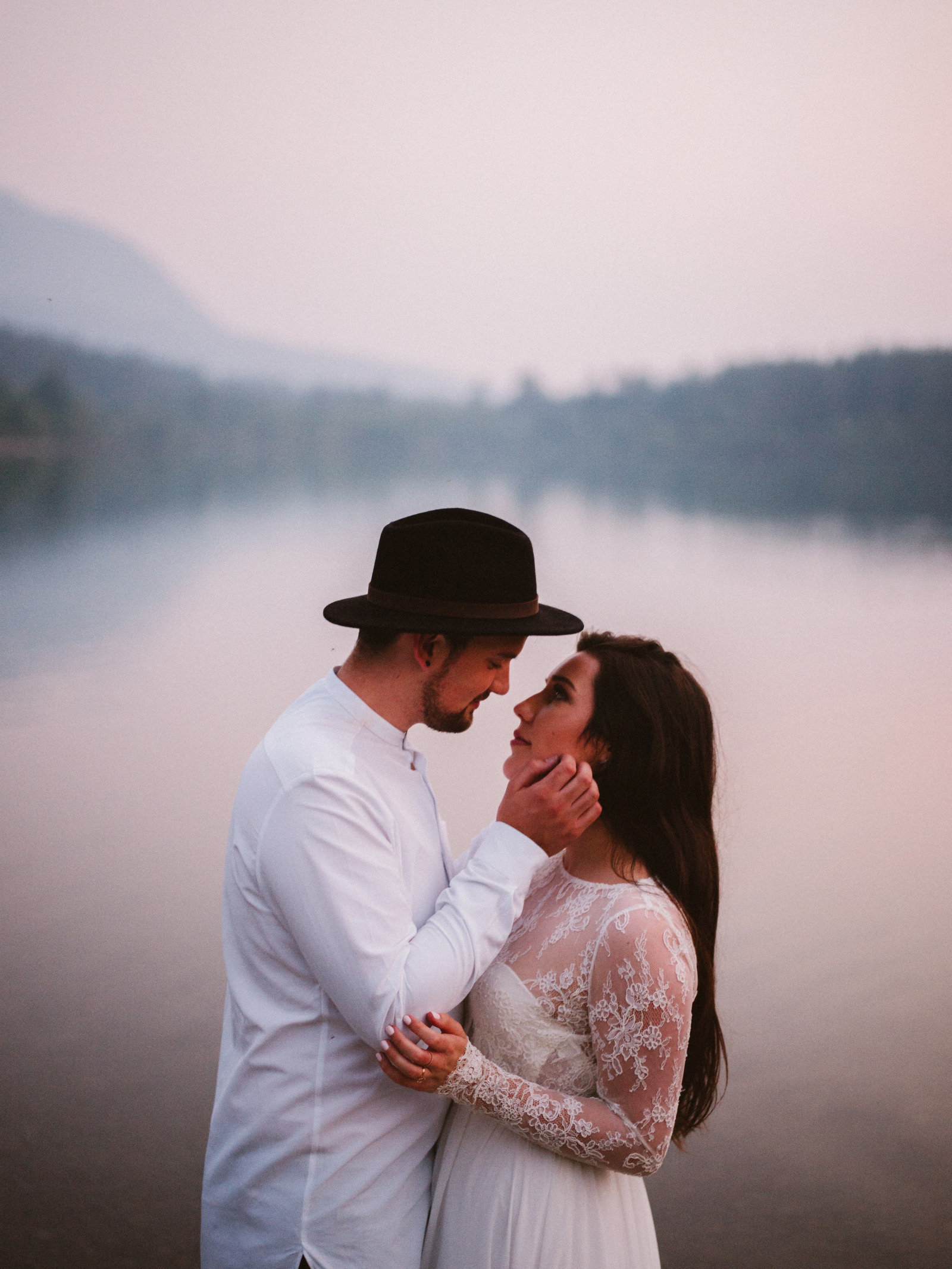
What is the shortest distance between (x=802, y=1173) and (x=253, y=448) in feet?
13.4

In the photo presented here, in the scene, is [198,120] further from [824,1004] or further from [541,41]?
[824,1004]

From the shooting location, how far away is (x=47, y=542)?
497 cm

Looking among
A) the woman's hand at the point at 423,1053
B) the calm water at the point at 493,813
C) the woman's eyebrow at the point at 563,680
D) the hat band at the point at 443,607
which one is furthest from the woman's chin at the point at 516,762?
the calm water at the point at 493,813

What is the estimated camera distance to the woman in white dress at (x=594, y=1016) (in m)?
1.25

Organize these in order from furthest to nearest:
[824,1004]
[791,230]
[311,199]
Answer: [311,199]
[791,230]
[824,1004]

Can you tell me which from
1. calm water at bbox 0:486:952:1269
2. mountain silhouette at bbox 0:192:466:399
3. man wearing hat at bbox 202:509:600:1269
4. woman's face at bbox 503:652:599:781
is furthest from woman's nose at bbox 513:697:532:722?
mountain silhouette at bbox 0:192:466:399

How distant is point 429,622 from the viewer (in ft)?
4.07

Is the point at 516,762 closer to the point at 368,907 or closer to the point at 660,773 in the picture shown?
the point at 660,773

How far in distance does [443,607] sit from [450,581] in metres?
0.03

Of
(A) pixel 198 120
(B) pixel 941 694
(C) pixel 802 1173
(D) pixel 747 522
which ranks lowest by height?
(C) pixel 802 1173

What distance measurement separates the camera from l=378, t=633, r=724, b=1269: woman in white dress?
1.25 meters

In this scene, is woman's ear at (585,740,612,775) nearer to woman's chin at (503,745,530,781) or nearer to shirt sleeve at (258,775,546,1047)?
woman's chin at (503,745,530,781)

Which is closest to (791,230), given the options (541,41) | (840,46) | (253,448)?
(840,46)

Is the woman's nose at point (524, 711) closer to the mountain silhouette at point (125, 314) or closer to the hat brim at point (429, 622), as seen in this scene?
the hat brim at point (429, 622)
